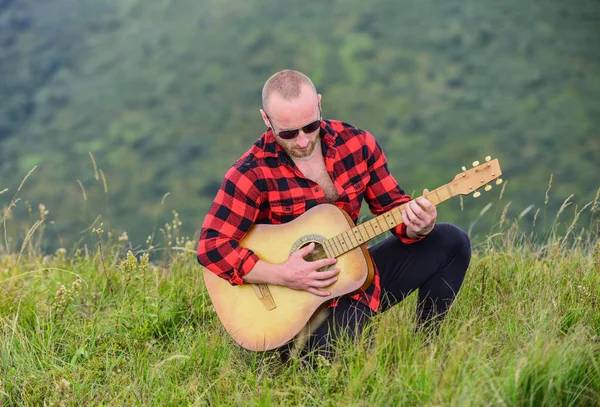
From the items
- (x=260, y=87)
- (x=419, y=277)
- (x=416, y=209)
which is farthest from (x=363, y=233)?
(x=260, y=87)

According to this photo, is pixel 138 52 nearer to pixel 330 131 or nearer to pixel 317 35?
pixel 317 35

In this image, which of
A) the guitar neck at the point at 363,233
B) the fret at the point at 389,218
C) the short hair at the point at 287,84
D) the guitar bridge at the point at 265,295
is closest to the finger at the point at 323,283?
the guitar neck at the point at 363,233

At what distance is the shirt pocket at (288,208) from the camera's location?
3.08m

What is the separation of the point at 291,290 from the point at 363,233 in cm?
39

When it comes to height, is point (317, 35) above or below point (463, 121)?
above

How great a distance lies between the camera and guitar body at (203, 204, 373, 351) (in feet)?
9.85

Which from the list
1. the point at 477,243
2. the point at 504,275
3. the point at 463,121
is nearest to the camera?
the point at 504,275

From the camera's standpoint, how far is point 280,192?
3.07 metres

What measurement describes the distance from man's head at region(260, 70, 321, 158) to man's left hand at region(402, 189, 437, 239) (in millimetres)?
503

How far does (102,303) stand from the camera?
3.81 m

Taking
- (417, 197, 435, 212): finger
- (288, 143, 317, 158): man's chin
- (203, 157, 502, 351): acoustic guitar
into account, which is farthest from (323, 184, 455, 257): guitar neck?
(288, 143, 317, 158): man's chin

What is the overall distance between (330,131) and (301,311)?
0.78 metres

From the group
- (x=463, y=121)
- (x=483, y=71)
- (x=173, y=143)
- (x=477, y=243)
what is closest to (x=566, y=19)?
(x=483, y=71)

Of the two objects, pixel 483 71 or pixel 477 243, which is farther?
pixel 483 71
